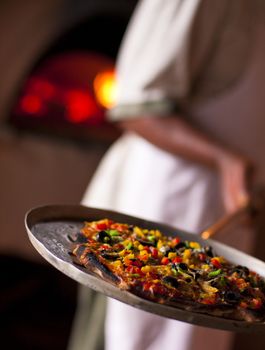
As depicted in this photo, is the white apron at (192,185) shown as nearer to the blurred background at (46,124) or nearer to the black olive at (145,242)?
the black olive at (145,242)

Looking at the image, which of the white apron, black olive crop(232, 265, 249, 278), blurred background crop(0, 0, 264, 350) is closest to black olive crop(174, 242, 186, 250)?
black olive crop(232, 265, 249, 278)

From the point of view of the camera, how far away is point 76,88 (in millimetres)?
3246

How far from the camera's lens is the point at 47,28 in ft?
9.83

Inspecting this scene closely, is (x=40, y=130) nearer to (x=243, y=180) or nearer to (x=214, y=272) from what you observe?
(x=243, y=180)

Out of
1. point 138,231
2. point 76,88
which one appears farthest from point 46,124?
point 138,231

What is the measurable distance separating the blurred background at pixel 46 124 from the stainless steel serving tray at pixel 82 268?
71.0 inches

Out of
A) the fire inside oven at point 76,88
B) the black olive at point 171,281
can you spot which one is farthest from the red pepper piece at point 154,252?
the fire inside oven at point 76,88

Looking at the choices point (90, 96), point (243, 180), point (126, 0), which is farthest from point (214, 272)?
point (90, 96)

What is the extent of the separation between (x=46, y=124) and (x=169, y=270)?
221 cm

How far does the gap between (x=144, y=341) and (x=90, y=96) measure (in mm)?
1896

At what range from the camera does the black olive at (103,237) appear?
110 centimetres

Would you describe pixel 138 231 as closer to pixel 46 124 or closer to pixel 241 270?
pixel 241 270

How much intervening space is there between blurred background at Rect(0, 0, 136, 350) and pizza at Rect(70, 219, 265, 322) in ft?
6.24

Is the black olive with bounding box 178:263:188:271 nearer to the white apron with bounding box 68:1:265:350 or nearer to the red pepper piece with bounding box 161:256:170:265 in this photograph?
the red pepper piece with bounding box 161:256:170:265
